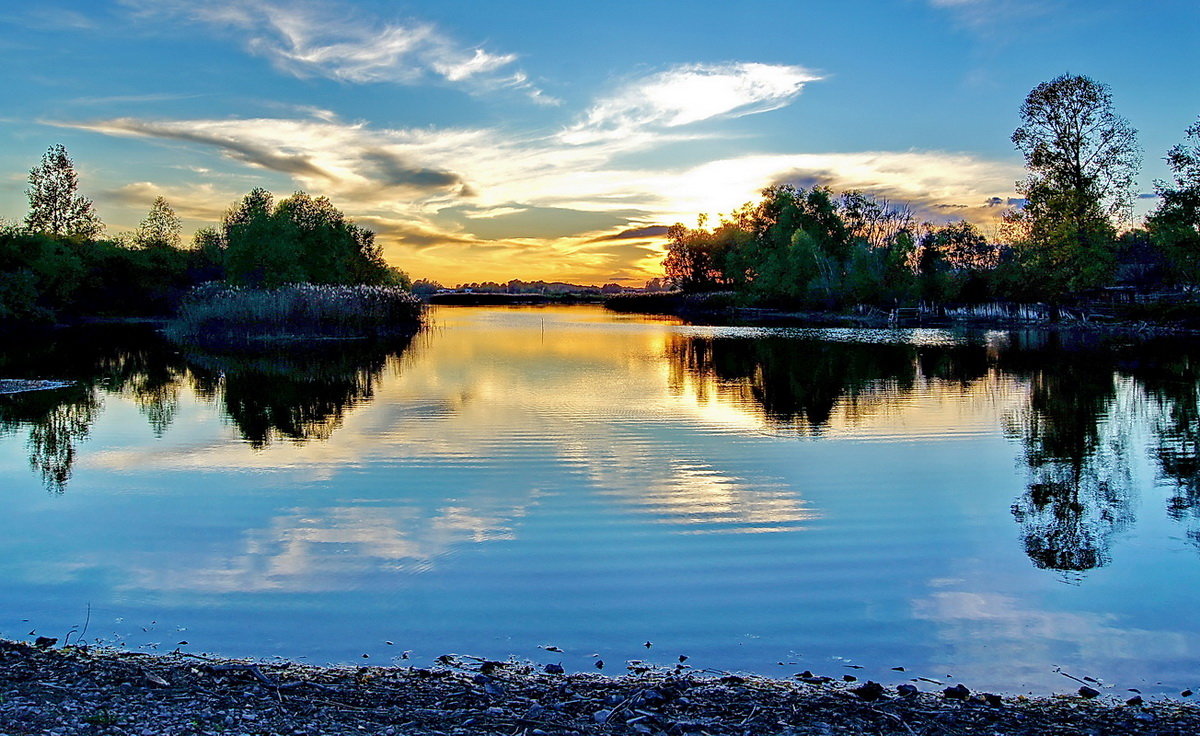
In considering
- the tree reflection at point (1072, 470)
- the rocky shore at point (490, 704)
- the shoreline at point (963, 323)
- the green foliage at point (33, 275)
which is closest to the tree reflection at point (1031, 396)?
the tree reflection at point (1072, 470)

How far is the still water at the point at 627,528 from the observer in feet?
21.4

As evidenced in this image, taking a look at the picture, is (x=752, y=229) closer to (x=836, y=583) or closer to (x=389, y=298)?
(x=389, y=298)

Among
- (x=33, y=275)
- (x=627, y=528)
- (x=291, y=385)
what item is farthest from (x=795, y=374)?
(x=33, y=275)

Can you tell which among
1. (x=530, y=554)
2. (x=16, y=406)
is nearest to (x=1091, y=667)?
(x=530, y=554)

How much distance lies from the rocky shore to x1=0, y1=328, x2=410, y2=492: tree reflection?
7.90m

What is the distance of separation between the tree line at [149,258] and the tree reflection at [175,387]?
19351 mm

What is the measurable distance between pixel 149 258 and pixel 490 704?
3323 inches

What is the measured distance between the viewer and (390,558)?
8.59 metres

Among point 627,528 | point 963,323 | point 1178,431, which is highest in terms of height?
point 963,323

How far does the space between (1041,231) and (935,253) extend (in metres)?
28.2

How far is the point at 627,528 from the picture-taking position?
31.7 feet

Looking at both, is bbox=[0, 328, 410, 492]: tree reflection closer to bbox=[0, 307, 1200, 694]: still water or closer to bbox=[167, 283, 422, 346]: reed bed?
bbox=[0, 307, 1200, 694]: still water

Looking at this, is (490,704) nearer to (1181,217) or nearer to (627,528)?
(627,528)

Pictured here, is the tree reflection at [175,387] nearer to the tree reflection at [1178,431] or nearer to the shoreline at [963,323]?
the tree reflection at [1178,431]
